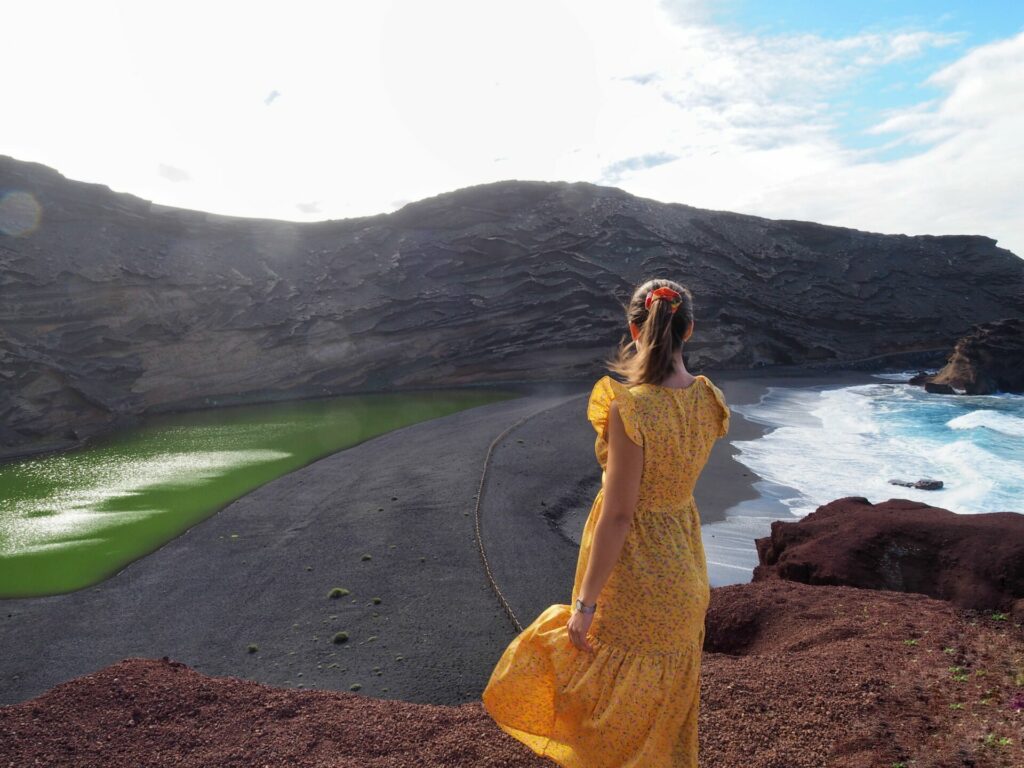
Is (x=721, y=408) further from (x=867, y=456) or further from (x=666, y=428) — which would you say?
(x=867, y=456)

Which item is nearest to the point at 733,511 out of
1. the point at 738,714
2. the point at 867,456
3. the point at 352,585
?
the point at 867,456

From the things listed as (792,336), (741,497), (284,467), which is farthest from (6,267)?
(792,336)

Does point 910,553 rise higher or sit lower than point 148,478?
higher

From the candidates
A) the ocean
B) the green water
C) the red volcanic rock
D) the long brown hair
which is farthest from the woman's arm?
the green water

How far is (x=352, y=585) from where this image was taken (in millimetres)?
9445

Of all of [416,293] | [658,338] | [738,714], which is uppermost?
[416,293]

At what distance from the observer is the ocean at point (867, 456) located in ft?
41.4

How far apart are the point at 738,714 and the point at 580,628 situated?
205cm

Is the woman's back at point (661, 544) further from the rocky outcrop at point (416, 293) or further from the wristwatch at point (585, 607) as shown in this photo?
the rocky outcrop at point (416, 293)

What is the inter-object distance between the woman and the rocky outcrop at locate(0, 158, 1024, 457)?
88.8 ft

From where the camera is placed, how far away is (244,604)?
9336mm

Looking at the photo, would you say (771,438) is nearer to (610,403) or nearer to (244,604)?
(244,604)

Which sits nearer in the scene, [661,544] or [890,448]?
[661,544]

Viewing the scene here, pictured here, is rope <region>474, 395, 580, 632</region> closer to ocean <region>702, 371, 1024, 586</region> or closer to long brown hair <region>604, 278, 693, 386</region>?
ocean <region>702, 371, 1024, 586</region>
